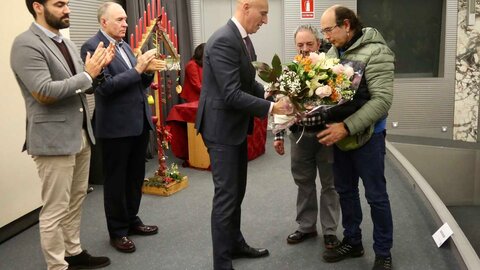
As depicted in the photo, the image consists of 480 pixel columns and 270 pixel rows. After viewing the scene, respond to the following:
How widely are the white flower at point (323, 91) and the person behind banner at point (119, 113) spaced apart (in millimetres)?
1145

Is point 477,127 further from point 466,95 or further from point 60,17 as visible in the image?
point 60,17

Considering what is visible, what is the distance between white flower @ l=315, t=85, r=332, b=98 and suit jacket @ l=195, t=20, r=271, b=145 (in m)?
0.27

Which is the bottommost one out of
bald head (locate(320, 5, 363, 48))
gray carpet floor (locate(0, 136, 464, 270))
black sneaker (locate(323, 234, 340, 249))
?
gray carpet floor (locate(0, 136, 464, 270))

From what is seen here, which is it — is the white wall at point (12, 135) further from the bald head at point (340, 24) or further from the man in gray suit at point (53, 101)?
the bald head at point (340, 24)

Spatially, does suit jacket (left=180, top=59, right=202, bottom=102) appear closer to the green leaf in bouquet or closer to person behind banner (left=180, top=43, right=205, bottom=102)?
person behind banner (left=180, top=43, right=205, bottom=102)

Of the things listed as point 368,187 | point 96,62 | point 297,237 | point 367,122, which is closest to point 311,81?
point 367,122

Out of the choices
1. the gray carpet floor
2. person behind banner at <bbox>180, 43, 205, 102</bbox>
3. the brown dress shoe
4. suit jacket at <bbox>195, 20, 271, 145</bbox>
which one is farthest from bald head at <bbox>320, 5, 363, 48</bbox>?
person behind banner at <bbox>180, 43, 205, 102</bbox>

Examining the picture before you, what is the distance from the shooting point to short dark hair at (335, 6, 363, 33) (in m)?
2.38

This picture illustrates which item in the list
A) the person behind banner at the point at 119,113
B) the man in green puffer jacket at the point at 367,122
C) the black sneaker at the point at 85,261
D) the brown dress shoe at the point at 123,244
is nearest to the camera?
the man in green puffer jacket at the point at 367,122

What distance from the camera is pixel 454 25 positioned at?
6160 mm

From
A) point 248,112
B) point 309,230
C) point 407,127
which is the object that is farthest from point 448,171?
point 248,112

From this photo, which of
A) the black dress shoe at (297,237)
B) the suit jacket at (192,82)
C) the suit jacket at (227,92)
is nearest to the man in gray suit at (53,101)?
the suit jacket at (227,92)

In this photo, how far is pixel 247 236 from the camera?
3.19 metres

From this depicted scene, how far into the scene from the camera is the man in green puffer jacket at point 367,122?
237 centimetres
